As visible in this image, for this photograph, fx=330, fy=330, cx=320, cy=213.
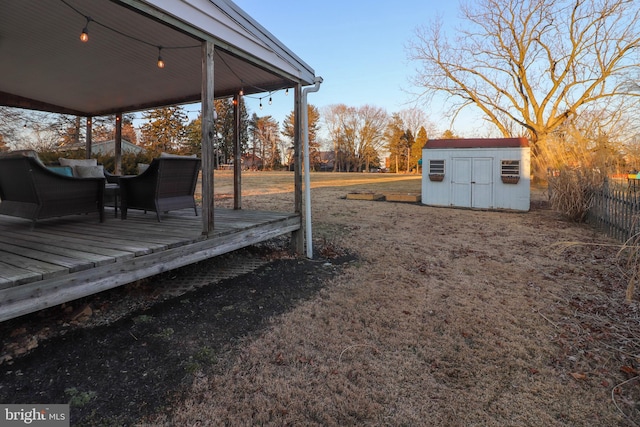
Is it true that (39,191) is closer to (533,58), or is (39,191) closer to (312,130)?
(533,58)

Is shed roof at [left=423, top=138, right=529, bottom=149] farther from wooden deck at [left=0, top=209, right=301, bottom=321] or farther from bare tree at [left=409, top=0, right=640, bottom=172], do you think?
wooden deck at [left=0, top=209, right=301, bottom=321]

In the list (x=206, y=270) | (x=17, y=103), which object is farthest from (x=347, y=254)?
(x=17, y=103)

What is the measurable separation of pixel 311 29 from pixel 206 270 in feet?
37.3

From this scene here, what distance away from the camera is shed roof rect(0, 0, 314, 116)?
2.97m

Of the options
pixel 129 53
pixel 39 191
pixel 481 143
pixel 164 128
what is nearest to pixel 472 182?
pixel 481 143

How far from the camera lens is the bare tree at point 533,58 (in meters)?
12.4

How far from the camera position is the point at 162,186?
402cm

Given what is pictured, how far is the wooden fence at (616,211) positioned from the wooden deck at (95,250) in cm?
498

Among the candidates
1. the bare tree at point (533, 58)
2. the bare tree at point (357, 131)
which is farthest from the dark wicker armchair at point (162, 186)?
the bare tree at point (357, 131)

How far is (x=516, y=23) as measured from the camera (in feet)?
44.3

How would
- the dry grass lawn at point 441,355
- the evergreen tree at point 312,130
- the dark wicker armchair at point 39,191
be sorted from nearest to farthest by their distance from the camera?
the dry grass lawn at point 441,355
the dark wicker armchair at point 39,191
the evergreen tree at point 312,130

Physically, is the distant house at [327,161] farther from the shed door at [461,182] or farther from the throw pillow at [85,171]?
the throw pillow at [85,171]

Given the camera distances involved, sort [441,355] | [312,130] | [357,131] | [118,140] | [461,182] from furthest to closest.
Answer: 1. [357,131]
2. [312,130]
3. [461,182]
4. [118,140]
5. [441,355]

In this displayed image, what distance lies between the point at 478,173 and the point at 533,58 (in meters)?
7.53
